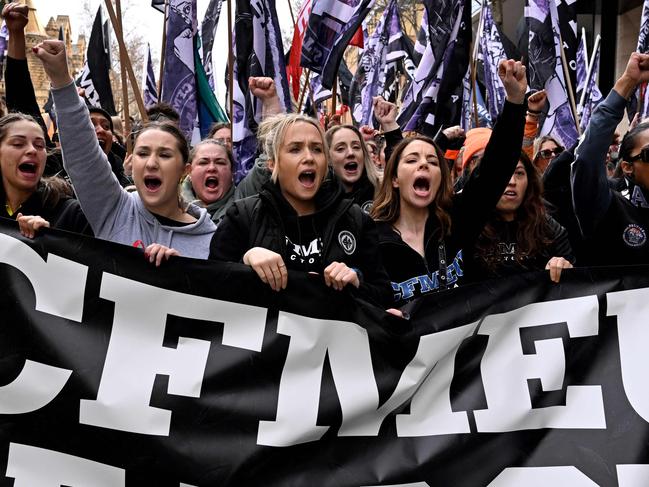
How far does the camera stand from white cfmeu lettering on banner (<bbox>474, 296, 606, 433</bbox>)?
3.31m

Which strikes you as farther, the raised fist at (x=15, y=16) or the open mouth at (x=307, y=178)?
the raised fist at (x=15, y=16)

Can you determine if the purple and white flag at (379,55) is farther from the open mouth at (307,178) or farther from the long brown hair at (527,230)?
the open mouth at (307,178)

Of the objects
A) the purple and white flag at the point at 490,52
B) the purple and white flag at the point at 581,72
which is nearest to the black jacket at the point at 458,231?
the purple and white flag at the point at 490,52

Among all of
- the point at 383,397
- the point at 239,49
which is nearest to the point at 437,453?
the point at 383,397

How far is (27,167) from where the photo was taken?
407 cm

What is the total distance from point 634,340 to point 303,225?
132cm

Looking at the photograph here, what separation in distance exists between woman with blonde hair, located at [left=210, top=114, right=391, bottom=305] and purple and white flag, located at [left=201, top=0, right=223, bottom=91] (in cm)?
566

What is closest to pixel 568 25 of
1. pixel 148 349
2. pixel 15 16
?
pixel 15 16

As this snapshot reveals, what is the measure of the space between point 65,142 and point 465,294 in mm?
1674

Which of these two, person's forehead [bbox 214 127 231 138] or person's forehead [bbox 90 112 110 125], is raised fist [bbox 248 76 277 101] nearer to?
person's forehead [bbox 214 127 231 138]

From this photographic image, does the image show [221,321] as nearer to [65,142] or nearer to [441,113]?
[65,142]

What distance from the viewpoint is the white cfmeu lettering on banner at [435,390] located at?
3.33 m

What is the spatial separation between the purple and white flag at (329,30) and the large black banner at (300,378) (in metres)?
4.15

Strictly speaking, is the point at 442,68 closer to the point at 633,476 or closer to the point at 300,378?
the point at 300,378
